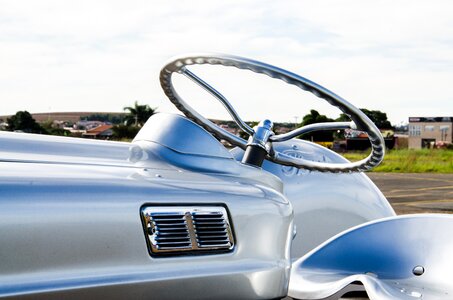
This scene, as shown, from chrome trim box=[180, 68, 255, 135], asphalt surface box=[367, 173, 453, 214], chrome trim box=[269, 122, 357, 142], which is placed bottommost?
asphalt surface box=[367, 173, 453, 214]

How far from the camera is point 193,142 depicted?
173 cm

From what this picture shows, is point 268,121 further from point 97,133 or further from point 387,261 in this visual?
point 97,133

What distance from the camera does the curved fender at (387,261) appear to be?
220 cm

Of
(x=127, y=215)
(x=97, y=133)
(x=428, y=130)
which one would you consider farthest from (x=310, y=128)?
(x=428, y=130)

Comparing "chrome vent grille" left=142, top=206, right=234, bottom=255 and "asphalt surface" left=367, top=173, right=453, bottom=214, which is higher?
"chrome vent grille" left=142, top=206, right=234, bottom=255

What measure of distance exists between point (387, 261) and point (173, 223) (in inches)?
45.5

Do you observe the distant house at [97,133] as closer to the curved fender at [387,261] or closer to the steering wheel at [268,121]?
the steering wheel at [268,121]

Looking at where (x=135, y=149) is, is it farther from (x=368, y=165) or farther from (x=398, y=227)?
(x=398, y=227)

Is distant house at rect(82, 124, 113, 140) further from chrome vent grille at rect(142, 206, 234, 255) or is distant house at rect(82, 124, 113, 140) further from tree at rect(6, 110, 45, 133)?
chrome vent grille at rect(142, 206, 234, 255)

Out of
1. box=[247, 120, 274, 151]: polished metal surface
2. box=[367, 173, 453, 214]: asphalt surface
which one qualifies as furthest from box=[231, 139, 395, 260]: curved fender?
box=[367, 173, 453, 214]: asphalt surface

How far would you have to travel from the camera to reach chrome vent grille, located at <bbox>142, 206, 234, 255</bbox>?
1387 millimetres

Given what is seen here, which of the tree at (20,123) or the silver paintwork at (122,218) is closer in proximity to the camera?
the silver paintwork at (122,218)

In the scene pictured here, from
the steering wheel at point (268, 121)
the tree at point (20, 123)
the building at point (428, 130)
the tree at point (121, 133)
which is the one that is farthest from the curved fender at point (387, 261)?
the building at point (428, 130)

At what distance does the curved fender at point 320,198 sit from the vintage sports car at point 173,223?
0.36m
